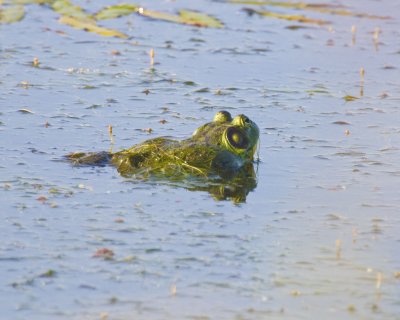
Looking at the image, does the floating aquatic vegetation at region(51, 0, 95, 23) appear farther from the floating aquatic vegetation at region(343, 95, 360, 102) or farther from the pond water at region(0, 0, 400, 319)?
the floating aquatic vegetation at region(343, 95, 360, 102)

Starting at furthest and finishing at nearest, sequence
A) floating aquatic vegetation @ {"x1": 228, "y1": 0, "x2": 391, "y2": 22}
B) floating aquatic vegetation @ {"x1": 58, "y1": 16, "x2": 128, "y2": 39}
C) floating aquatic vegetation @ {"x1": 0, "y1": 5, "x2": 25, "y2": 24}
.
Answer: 1. floating aquatic vegetation @ {"x1": 228, "y1": 0, "x2": 391, "y2": 22}
2. floating aquatic vegetation @ {"x1": 0, "y1": 5, "x2": 25, "y2": 24}
3. floating aquatic vegetation @ {"x1": 58, "y1": 16, "x2": 128, "y2": 39}

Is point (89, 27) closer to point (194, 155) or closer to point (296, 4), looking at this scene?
point (296, 4)

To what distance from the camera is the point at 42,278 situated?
544 cm

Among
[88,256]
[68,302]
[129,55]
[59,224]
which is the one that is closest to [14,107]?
[129,55]

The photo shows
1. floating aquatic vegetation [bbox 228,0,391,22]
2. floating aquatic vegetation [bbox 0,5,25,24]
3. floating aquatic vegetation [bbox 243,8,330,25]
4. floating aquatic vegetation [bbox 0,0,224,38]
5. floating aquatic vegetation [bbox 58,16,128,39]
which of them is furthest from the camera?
floating aquatic vegetation [bbox 228,0,391,22]

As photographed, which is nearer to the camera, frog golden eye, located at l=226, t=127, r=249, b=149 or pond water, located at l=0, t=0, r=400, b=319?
pond water, located at l=0, t=0, r=400, b=319

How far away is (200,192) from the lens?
7199mm

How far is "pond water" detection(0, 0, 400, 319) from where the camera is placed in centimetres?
534

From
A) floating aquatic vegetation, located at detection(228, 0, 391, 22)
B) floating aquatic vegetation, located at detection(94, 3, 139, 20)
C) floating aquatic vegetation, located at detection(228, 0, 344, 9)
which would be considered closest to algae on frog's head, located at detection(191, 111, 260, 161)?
floating aquatic vegetation, located at detection(94, 3, 139, 20)

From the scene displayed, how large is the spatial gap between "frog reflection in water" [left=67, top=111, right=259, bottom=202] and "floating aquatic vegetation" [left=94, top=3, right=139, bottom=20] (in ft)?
18.9

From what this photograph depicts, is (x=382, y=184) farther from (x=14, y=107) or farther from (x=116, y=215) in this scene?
(x=14, y=107)

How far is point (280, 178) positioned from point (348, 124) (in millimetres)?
1894

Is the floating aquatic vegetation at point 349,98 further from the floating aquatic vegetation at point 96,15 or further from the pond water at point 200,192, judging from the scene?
the floating aquatic vegetation at point 96,15

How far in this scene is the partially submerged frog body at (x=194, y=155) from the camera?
7574 mm
